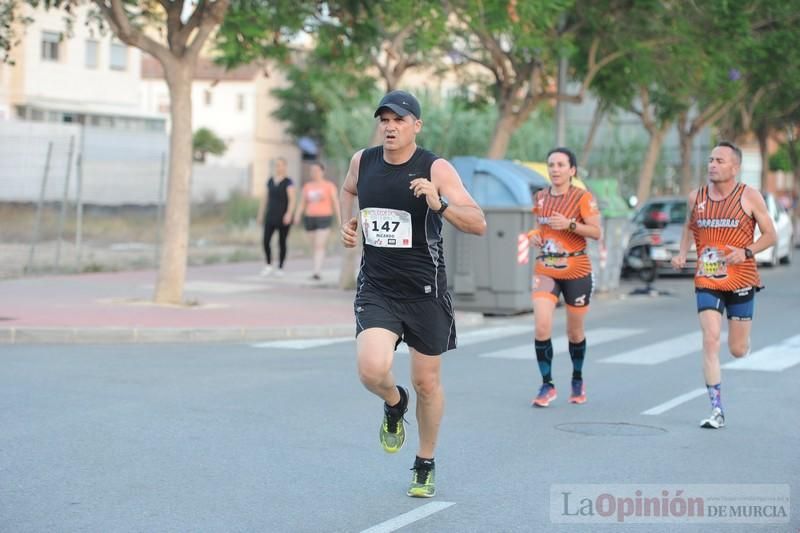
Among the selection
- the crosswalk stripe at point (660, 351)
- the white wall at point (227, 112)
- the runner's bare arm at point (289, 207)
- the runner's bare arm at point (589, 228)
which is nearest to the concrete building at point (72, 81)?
the white wall at point (227, 112)

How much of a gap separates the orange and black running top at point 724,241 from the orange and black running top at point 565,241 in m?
1.15

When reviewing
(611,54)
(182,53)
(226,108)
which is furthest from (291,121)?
(182,53)

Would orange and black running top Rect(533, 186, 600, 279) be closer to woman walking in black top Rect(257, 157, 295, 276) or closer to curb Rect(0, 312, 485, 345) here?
curb Rect(0, 312, 485, 345)

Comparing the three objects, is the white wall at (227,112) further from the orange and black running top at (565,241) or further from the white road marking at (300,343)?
the orange and black running top at (565,241)

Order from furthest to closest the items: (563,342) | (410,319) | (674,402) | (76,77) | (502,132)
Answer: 1. (76,77)
2. (502,132)
3. (563,342)
4. (674,402)
5. (410,319)

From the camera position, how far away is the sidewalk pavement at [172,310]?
14.0m

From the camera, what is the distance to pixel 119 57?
183 feet

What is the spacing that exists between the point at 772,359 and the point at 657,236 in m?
11.8

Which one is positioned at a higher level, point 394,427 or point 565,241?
point 565,241

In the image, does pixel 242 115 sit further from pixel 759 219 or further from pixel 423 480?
pixel 423 480

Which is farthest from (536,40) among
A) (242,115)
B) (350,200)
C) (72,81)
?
(242,115)

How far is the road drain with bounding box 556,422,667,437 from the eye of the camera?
347 inches

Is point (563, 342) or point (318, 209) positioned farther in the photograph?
point (318, 209)

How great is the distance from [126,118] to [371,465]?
48.2m
